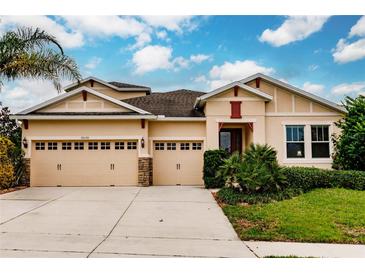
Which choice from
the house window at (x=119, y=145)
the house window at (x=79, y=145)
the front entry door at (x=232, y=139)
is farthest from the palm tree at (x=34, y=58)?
the front entry door at (x=232, y=139)

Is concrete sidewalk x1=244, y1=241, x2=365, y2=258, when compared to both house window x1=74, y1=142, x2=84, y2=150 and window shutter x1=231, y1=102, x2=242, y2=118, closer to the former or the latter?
window shutter x1=231, y1=102, x2=242, y2=118

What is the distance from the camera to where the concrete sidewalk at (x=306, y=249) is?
19.2ft

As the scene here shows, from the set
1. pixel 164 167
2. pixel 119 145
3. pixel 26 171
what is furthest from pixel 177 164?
pixel 26 171

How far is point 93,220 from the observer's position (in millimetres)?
8031

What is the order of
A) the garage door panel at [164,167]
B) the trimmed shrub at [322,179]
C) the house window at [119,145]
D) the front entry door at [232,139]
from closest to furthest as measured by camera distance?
the trimmed shrub at [322,179] < the house window at [119,145] < the garage door panel at [164,167] < the front entry door at [232,139]

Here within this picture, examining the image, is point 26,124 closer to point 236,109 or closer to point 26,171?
point 26,171

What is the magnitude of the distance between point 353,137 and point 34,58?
12059 mm

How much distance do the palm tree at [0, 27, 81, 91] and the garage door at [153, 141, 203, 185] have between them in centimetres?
483

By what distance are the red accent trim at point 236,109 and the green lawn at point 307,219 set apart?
5317 millimetres

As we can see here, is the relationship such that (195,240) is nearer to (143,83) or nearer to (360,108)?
(360,108)

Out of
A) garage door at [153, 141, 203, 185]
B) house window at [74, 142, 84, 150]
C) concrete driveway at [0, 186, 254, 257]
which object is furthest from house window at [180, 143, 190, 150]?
house window at [74, 142, 84, 150]

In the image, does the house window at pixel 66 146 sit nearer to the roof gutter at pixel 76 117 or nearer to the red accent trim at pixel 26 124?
the roof gutter at pixel 76 117
